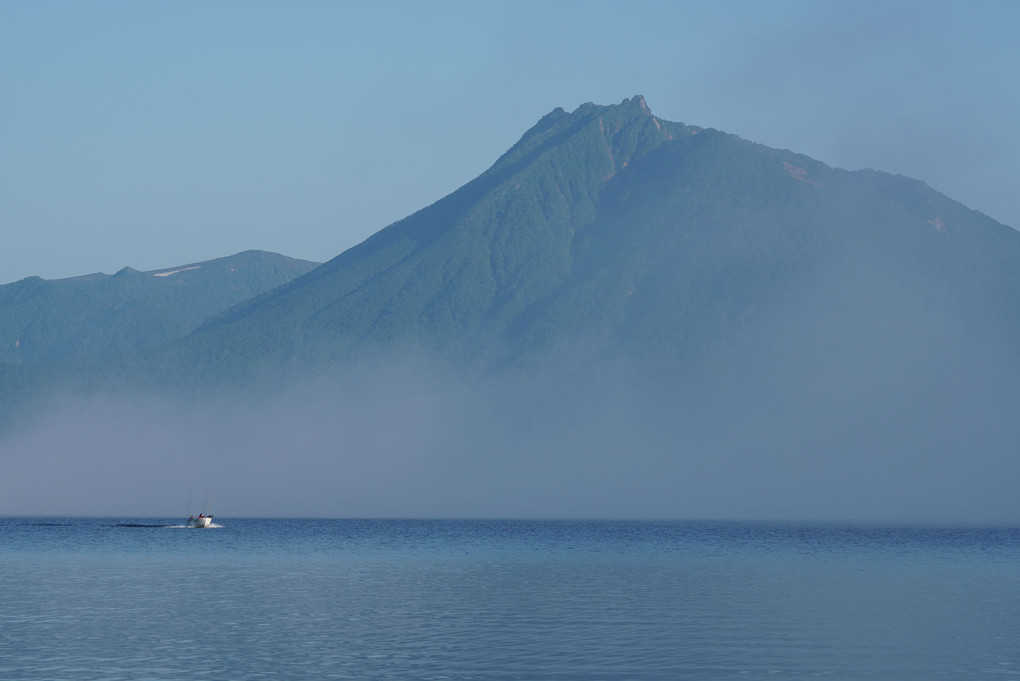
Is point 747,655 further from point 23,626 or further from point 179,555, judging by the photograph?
point 179,555

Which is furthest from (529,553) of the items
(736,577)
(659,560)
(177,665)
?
(177,665)

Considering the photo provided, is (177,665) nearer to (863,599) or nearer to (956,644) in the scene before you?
(956,644)

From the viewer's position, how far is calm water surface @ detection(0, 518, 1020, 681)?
52781mm

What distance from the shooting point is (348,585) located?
88312mm

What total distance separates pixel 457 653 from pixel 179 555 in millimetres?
73198

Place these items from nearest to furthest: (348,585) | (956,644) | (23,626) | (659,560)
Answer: (956,644) < (23,626) < (348,585) < (659,560)

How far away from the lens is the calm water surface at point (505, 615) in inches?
2078

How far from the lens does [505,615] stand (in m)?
69.6

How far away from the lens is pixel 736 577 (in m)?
95.1

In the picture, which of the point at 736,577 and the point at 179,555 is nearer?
the point at 736,577

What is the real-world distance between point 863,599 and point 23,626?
47.1 m

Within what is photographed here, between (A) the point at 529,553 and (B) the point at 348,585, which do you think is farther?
(A) the point at 529,553

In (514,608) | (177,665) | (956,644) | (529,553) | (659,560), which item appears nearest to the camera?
(177,665)

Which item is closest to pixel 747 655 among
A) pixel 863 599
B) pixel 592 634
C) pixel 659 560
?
pixel 592 634
